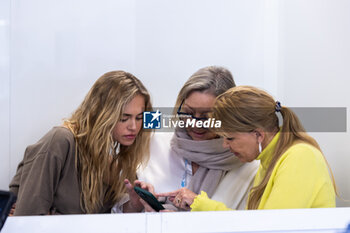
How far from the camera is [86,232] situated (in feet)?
4.54

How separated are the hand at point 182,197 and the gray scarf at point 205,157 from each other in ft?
0.08

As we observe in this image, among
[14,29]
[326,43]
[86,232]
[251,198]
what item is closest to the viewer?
[86,232]

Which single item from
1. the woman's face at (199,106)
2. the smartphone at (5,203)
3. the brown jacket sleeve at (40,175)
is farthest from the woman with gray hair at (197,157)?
the smartphone at (5,203)

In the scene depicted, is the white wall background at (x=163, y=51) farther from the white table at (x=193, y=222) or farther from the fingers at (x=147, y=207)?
the fingers at (x=147, y=207)

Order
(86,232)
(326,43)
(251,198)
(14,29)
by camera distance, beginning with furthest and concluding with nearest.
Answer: (326,43) → (251,198) → (14,29) → (86,232)

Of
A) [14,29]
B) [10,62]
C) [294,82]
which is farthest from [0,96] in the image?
[294,82]

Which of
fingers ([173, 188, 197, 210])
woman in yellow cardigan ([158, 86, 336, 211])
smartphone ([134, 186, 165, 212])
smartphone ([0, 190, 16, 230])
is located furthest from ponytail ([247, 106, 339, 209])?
smartphone ([0, 190, 16, 230])

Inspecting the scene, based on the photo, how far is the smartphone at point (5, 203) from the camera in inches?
Answer: 44.2

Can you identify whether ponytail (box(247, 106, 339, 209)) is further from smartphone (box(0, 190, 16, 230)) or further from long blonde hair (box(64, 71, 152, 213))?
smartphone (box(0, 190, 16, 230))

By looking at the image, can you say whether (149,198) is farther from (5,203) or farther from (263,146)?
(5,203)

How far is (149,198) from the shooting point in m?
1.62

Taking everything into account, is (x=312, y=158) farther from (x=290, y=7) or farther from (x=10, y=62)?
(x=10, y=62)

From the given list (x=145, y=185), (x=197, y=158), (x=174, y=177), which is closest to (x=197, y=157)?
(x=197, y=158)

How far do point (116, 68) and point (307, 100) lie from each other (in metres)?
0.84
